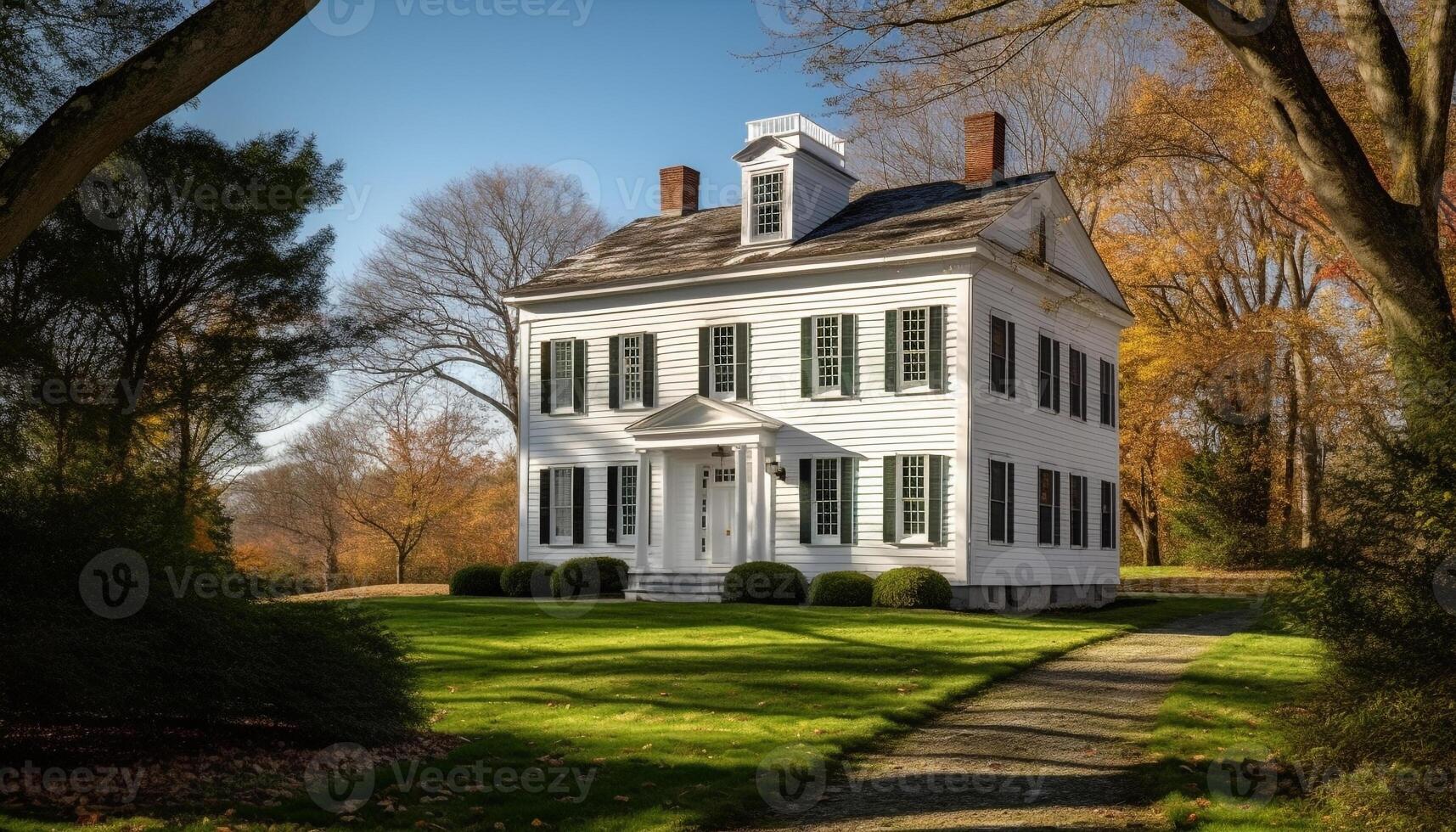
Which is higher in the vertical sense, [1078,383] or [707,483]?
[1078,383]

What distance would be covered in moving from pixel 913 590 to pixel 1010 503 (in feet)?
11.3

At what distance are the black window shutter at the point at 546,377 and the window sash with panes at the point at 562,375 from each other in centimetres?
8

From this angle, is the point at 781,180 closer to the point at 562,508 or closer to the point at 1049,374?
the point at 1049,374

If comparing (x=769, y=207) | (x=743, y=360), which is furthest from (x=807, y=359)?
(x=769, y=207)

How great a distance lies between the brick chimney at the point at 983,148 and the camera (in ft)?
83.8

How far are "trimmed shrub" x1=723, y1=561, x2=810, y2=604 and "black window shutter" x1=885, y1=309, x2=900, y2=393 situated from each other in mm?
3716

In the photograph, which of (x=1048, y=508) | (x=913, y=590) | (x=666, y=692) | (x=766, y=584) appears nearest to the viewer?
(x=666, y=692)

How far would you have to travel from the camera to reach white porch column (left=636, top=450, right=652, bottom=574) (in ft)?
80.5

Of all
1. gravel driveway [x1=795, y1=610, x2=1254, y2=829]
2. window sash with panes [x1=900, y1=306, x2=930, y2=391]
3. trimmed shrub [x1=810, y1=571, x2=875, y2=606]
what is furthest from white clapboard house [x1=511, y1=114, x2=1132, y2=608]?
gravel driveway [x1=795, y1=610, x2=1254, y2=829]

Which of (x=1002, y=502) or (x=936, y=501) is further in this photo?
(x=1002, y=502)

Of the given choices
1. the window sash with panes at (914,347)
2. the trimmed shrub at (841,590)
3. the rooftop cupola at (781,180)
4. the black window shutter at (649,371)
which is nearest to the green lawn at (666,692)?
the trimmed shrub at (841,590)

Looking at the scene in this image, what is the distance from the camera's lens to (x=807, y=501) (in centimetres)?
2295

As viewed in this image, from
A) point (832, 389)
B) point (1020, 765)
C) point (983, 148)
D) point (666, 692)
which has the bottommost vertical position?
point (1020, 765)

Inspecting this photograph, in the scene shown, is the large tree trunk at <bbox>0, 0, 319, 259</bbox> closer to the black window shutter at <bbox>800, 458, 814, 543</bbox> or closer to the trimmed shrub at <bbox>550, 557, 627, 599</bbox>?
the black window shutter at <bbox>800, 458, 814, 543</bbox>
